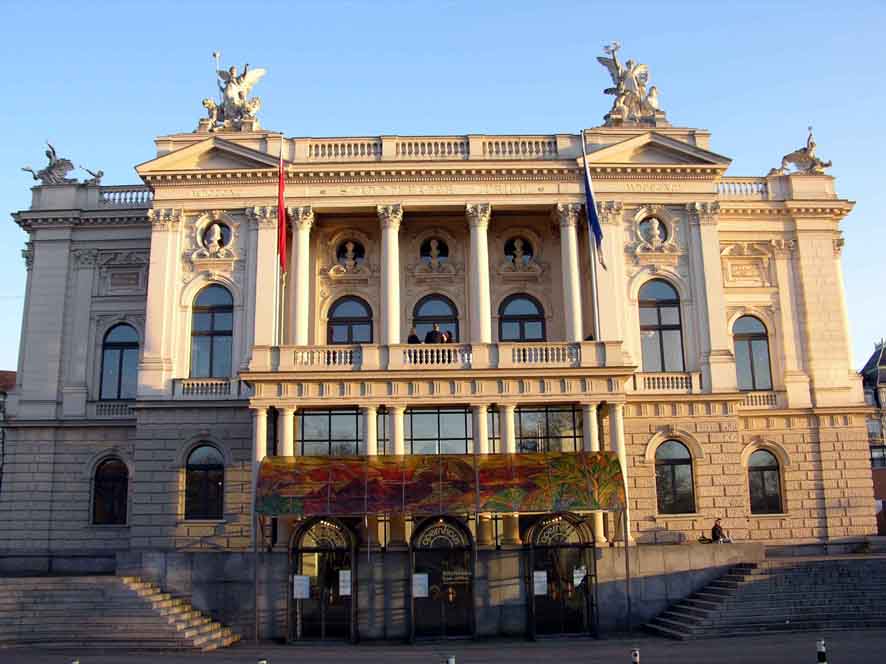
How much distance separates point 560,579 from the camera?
34000 millimetres

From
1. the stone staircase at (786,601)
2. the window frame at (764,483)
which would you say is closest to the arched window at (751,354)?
the window frame at (764,483)

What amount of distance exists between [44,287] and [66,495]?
992 cm

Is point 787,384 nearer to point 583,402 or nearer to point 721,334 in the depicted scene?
point 721,334

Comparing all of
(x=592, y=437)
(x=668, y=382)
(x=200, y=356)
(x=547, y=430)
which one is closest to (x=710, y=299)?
(x=668, y=382)

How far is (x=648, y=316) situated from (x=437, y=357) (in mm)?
10418

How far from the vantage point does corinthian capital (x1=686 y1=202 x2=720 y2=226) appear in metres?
41.6

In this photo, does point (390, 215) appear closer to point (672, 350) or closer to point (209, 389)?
point (209, 389)

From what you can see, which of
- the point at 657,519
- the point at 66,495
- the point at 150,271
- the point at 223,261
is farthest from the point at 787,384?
the point at 66,495

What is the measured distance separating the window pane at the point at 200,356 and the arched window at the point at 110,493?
6.28m

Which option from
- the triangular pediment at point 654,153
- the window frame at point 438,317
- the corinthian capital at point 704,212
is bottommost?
the window frame at point 438,317

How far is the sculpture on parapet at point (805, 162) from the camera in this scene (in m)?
46.5

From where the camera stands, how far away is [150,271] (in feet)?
134

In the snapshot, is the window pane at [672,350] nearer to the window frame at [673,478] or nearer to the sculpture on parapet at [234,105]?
the window frame at [673,478]

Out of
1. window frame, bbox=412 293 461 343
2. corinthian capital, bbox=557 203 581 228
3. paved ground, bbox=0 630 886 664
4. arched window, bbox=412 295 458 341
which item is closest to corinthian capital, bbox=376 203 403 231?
window frame, bbox=412 293 461 343
